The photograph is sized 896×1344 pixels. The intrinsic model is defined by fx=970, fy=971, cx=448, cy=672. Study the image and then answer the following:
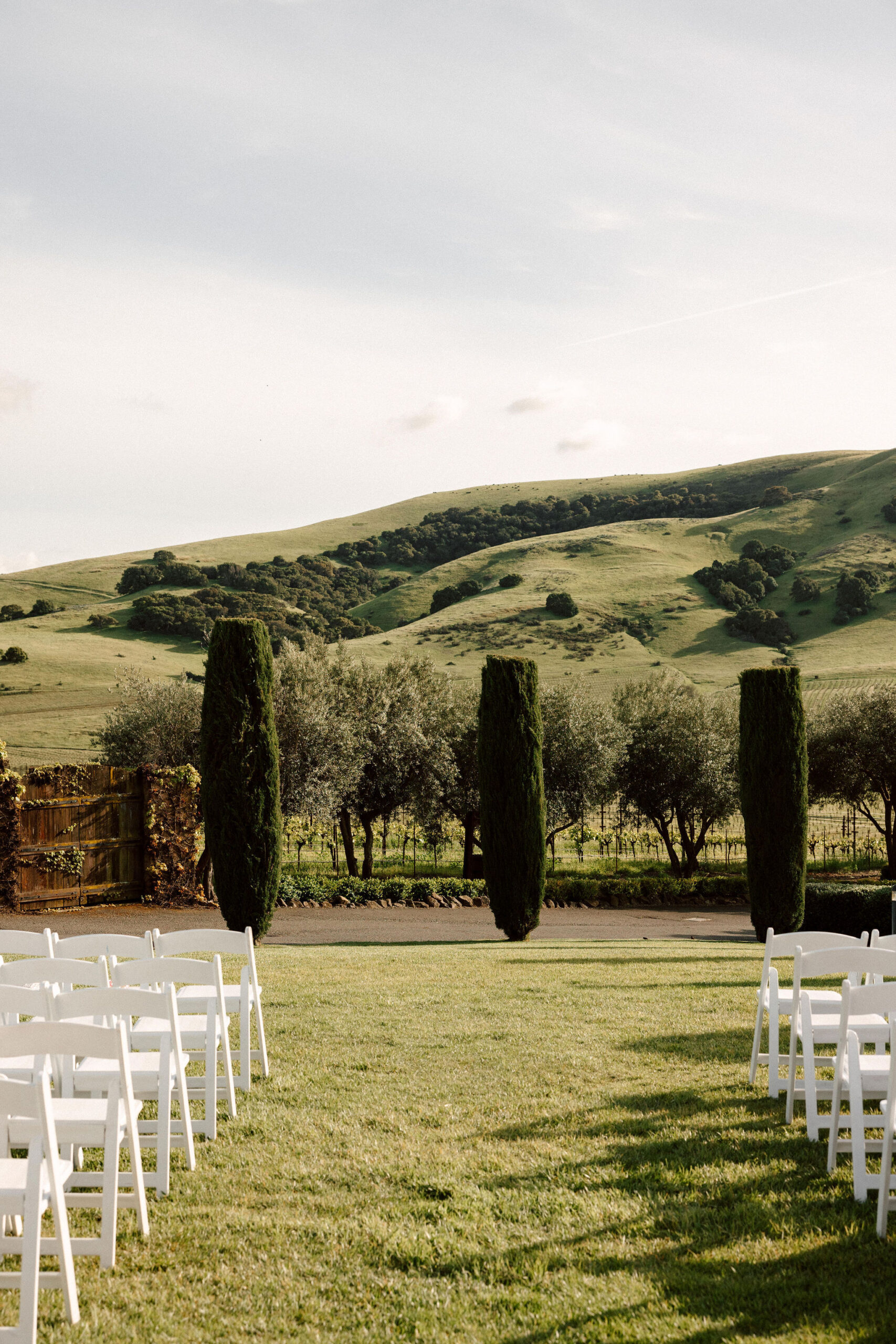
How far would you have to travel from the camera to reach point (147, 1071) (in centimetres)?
477

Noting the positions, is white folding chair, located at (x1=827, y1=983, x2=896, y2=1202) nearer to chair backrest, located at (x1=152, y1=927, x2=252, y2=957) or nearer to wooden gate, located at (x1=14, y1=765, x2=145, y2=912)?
chair backrest, located at (x1=152, y1=927, x2=252, y2=957)

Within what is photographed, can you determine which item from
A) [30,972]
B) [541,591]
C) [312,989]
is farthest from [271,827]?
[541,591]

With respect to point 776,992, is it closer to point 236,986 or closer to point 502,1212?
point 502,1212

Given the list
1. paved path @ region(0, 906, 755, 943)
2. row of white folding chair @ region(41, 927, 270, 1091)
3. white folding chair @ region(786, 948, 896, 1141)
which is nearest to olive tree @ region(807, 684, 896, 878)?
paved path @ region(0, 906, 755, 943)

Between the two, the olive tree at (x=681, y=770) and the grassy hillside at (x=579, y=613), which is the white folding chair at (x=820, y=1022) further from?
the grassy hillside at (x=579, y=613)

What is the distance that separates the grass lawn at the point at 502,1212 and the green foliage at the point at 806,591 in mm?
75512

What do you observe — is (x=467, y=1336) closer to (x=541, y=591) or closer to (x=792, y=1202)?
(x=792, y=1202)

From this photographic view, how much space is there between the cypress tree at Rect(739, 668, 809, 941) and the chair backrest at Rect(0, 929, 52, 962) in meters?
12.3

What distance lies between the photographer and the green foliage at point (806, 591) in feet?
255

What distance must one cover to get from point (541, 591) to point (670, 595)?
10.9 metres

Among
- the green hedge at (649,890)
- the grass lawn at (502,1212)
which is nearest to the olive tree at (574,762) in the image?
the green hedge at (649,890)

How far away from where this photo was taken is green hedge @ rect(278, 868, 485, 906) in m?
21.3

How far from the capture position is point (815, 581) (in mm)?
80000

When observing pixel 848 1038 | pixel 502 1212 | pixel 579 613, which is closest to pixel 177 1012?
pixel 502 1212
